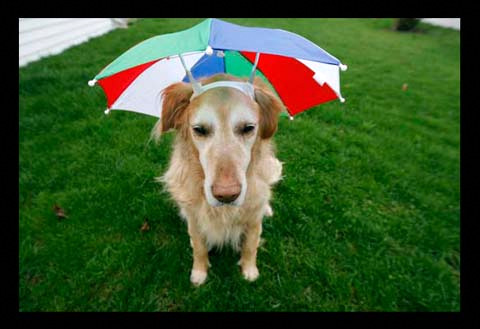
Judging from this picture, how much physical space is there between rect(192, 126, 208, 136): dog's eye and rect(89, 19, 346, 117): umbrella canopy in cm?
34

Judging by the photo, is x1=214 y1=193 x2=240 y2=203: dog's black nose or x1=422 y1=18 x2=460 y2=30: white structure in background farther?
x1=422 y1=18 x2=460 y2=30: white structure in background

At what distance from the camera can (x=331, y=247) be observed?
9.07 feet

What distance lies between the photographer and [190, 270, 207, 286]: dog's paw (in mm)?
2449

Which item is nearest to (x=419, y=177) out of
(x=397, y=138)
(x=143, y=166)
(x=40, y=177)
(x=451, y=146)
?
(x=397, y=138)

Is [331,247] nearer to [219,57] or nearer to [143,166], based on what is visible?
[219,57]

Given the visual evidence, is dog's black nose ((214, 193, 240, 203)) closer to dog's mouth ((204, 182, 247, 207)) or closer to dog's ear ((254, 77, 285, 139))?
dog's mouth ((204, 182, 247, 207))

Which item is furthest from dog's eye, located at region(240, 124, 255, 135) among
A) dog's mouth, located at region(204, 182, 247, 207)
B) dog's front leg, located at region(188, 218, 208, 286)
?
dog's front leg, located at region(188, 218, 208, 286)

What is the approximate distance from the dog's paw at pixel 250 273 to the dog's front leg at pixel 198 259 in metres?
0.35

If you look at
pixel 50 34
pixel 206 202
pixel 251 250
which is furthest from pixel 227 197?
pixel 50 34

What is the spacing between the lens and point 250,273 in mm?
2514

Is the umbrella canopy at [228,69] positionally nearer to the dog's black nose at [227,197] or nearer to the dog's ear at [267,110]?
the dog's ear at [267,110]

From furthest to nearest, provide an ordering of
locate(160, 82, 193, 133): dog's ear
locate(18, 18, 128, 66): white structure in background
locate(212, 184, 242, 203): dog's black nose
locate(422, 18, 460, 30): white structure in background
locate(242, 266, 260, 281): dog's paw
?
1. locate(422, 18, 460, 30): white structure in background
2. locate(18, 18, 128, 66): white structure in background
3. locate(242, 266, 260, 281): dog's paw
4. locate(160, 82, 193, 133): dog's ear
5. locate(212, 184, 242, 203): dog's black nose

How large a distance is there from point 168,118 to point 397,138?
3985mm

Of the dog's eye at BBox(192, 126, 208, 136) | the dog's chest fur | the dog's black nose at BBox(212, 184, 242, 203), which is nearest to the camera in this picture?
the dog's black nose at BBox(212, 184, 242, 203)
